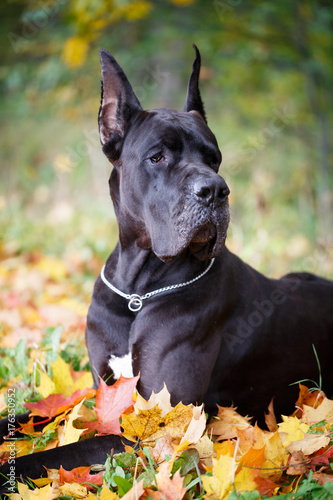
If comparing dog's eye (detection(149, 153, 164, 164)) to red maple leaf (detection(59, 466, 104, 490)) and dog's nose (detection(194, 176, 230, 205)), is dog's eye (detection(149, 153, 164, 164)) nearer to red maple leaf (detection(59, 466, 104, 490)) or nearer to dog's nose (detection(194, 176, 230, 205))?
dog's nose (detection(194, 176, 230, 205))

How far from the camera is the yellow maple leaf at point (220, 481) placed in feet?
5.53

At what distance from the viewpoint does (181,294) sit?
2404mm

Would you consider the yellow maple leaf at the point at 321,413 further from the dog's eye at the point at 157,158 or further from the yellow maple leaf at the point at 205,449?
the dog's eye at the point at 157,158

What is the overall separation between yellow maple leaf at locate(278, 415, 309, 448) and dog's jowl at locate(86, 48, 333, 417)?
399mm

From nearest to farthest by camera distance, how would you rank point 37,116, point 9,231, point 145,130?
point 145,130
point 9,231
point 37,116

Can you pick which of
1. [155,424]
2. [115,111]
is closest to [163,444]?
[155,424]

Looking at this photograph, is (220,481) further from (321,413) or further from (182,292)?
(182,292)

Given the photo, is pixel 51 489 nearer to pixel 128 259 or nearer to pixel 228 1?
pixel 128 259

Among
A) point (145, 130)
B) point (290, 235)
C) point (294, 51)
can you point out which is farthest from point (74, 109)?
point (145, 130)

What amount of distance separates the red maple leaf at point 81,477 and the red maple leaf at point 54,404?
45 cm

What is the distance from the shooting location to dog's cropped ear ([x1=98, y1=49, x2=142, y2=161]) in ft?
8.39

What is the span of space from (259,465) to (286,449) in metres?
0.19

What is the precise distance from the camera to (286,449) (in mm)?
1949

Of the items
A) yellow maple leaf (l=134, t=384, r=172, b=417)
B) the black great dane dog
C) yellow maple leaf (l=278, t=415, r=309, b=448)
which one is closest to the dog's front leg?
the black great dane dog
